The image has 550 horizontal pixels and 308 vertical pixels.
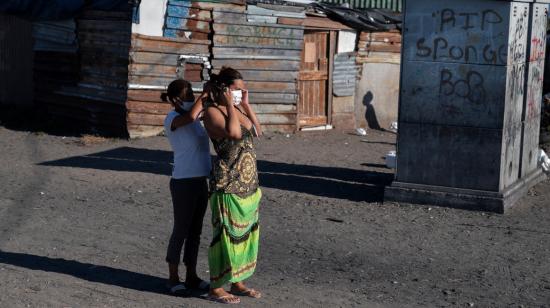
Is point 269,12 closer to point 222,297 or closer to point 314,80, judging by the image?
point 314,80

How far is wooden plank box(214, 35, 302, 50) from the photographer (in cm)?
1598

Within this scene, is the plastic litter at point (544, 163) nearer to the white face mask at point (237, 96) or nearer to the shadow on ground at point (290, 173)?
the shadow on ground at point (290, 173)

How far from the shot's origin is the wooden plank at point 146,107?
15.2 m

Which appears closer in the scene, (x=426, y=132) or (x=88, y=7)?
(x=426, y=132)

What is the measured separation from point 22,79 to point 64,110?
172cm

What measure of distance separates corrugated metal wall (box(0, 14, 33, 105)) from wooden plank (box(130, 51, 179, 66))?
3545 millimetres

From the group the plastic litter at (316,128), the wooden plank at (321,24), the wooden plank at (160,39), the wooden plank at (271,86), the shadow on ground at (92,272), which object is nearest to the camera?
the shadow on ground at (92,272)

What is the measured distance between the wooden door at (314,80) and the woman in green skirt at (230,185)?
424 inches

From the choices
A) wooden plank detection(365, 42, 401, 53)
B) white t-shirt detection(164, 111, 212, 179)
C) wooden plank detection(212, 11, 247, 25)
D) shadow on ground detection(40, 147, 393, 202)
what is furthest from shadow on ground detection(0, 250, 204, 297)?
wooden plank detection(365, 42, 401, 53)

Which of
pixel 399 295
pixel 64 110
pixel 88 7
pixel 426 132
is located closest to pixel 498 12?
pixel 426 132

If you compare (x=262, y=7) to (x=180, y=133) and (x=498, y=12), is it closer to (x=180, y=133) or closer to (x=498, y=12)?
(x=498, y=12)

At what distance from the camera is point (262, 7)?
53.6ft

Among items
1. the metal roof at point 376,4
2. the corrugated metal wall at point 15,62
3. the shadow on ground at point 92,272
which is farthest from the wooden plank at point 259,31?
the shadow on ground at point 92,272

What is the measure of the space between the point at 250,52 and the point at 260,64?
11.8 inches
